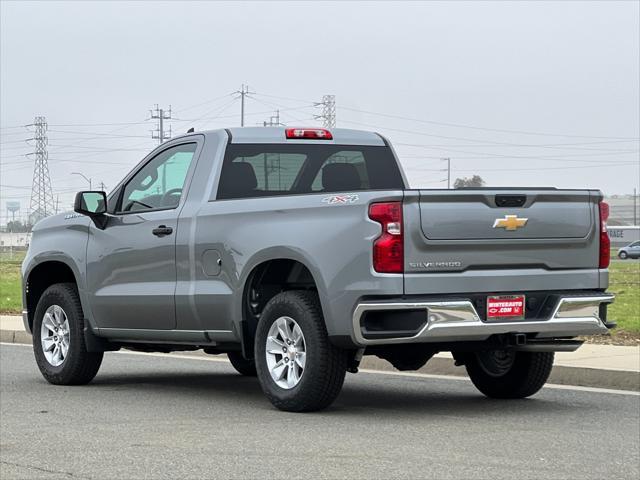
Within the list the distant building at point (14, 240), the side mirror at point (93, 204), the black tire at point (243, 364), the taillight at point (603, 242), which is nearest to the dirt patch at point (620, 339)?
the black tire at point (243, 364)

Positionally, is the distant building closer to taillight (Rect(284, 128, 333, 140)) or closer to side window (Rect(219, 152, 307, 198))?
taillight (Rect(284, 128, 333, 140))

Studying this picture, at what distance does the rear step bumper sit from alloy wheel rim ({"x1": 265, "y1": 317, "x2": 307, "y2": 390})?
712 mm

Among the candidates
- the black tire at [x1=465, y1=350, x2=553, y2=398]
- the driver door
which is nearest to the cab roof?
the driver door

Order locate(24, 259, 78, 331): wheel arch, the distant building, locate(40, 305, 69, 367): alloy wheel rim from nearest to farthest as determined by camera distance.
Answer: locate(40, 305, 69, 367): alloy wheel rim, locate(24, 259, 78, 331): wheel arch, the distant building

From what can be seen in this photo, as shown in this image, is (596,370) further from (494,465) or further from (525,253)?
(494,465)

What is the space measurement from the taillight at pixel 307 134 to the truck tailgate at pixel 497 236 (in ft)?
8.07

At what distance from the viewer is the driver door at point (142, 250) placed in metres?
11.2

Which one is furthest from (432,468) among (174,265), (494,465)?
(174,265)

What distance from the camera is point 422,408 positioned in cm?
1037

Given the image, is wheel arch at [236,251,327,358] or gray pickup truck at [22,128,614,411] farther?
wheel arch at [236,251,327,358]

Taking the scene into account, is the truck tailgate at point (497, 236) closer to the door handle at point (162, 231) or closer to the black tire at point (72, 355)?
the door handle at point (162, 231)

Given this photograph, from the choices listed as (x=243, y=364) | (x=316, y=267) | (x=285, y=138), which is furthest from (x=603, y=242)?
(x=243, y=364)

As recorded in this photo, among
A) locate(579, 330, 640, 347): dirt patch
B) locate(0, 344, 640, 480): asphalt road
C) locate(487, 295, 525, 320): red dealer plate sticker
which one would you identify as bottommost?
locate(579, 330, 640, 347): dirt patch

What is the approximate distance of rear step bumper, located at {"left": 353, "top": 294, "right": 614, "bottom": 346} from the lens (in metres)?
9.18
